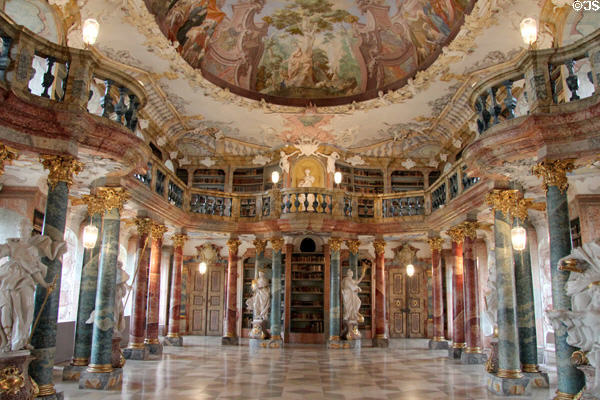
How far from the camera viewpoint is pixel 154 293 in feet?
47.2

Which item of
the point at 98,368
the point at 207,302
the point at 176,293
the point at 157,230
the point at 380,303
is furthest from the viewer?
the point at 207,302

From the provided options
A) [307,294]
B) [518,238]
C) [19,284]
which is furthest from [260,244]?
[19,284]

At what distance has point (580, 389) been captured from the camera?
6539 mm

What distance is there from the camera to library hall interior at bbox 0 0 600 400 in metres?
6.99

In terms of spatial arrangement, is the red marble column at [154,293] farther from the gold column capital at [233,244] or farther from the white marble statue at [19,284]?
the white marble statue at [19,284]

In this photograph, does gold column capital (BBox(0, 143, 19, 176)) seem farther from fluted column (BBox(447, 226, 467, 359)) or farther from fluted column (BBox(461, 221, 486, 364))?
fluted column (BBox(447, 226, 467, 359))

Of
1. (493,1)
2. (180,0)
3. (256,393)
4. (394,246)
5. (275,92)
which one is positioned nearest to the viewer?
(256,393)

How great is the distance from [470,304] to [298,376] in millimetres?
5394

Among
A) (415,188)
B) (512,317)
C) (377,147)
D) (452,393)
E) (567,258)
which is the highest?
(377,147)

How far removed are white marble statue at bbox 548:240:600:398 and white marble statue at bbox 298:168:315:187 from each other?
1142cm

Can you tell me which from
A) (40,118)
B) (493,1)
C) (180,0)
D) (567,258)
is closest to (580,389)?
(567,258)

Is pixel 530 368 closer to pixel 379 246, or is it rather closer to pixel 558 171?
pixel 558 171

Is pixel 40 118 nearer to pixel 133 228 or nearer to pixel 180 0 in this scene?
pixel 180 0

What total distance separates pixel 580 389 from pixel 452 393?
Answer: 2.37 meters
